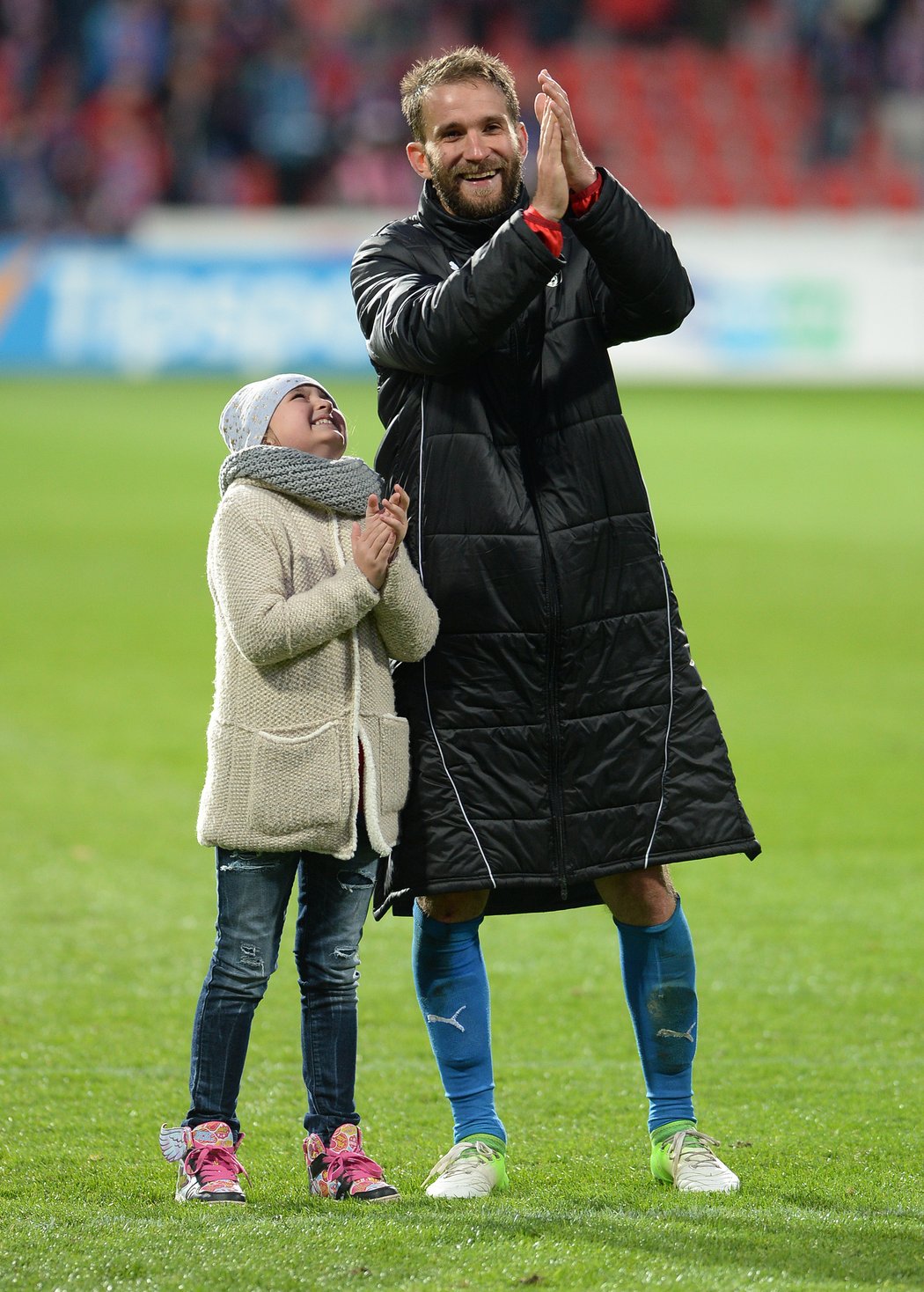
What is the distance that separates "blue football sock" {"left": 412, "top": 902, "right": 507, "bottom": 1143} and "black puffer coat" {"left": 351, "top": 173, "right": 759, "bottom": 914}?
17 cm

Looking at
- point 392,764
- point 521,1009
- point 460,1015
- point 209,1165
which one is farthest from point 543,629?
point 521,1009

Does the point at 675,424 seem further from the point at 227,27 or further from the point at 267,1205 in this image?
the point at 267,1205

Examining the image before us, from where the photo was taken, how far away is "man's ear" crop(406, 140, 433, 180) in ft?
12.2

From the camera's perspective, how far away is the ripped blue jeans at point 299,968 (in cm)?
353

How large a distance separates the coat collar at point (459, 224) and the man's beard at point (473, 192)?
2 cm

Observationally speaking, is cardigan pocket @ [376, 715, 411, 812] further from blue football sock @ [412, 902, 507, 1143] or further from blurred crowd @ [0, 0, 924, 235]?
blurred crowd @ [0, 0, 924, 235]

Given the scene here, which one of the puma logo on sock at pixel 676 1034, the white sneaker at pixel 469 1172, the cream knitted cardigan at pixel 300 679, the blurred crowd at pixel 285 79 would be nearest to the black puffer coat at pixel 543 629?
the cream knitted cardigan at pixel 300 679

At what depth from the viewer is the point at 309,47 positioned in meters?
30.4

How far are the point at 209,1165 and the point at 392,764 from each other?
83 centimetres

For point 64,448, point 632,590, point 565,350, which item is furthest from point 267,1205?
point 64,448

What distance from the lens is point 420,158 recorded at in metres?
3.75

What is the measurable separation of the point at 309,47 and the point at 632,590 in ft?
93.6

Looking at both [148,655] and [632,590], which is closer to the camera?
[632,590]

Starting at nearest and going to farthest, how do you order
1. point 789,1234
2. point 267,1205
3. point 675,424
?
point 789,1234
point 267,1205
point 675,424
